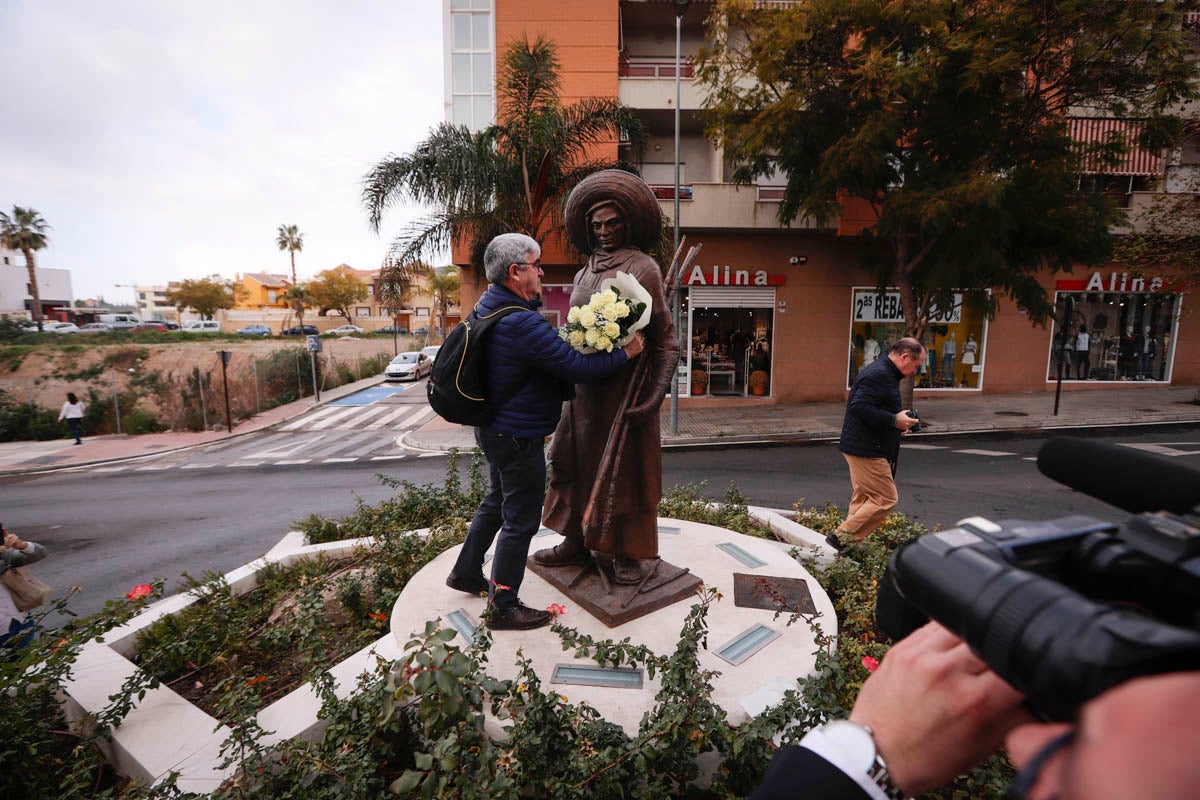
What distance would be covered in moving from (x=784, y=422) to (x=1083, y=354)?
10.5 metres

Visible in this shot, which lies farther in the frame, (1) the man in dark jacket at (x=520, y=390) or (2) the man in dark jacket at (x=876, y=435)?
(2) the man in dark jacket at (x=876, y=435)

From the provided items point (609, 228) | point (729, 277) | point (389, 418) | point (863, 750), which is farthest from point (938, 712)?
point (389, 418)

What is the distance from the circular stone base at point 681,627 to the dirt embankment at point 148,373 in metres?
17.3

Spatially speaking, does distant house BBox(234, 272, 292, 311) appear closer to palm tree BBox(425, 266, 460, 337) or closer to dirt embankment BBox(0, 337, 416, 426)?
palm tree BBox(425, 266, 460, 337)

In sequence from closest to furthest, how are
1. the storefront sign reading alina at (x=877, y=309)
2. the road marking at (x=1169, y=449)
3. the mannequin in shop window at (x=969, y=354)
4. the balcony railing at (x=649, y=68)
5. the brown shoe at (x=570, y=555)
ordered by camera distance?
the brown shoe at (x=570, y=555) < the road marking at (x=1169, y=449) < the balcony railing at (x=649, y=68) < the storefront sign reading alina at (x=877, y=309) < the mannequin in shop window at (x=969, y=354)

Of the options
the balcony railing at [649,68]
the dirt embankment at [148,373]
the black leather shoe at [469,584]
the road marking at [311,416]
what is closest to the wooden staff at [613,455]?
the black leather shoe at [469,584]

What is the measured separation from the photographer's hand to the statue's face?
2753 mm

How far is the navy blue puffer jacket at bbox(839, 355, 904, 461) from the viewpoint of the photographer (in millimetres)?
4523

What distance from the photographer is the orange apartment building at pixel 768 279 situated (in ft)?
47.7

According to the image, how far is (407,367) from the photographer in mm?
26000

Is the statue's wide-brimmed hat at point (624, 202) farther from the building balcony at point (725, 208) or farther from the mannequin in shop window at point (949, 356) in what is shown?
the mannequin in shop window at point (949, 356)

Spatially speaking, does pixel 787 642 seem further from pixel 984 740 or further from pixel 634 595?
pixel 984 740

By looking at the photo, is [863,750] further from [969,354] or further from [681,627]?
[969,354]

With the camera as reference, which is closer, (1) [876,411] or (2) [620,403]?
(2) [620,403]
